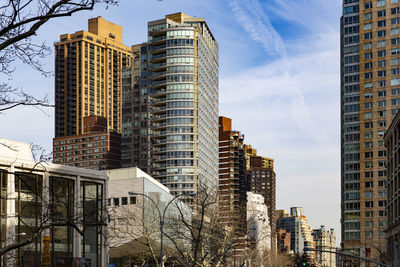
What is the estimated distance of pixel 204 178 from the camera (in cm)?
17088

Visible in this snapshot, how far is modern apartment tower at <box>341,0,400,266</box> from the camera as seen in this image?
144 m

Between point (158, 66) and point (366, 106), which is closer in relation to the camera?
point (366, 106)

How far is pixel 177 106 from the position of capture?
551 ft

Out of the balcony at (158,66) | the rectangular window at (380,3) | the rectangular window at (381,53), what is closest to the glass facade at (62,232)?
the rectangular window at (381,53)

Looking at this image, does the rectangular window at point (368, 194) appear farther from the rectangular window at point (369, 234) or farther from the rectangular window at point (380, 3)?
the rectangular window at point (380, 3)

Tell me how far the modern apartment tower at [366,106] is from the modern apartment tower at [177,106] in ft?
131

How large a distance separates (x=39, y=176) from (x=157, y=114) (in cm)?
11326

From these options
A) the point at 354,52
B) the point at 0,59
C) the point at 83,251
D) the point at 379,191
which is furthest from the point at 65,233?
the point at 354,52

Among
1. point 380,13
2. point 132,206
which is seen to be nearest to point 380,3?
point 380,13

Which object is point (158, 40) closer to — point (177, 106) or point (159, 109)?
point (159, 109)

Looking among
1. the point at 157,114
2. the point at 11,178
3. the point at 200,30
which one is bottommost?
the point at 11,178

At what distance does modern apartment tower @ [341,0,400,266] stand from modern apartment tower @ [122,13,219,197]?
1575 inches

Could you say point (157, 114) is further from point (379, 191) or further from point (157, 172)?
point (379, 191)

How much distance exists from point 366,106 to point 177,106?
165 ft
